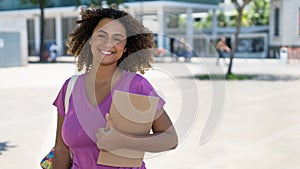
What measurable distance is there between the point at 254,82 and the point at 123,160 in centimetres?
1543

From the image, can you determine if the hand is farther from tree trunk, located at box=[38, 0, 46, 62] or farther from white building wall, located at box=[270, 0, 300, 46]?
white building wall, located at box=[270, 0, 300, 46]

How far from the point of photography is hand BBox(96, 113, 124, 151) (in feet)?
5.57

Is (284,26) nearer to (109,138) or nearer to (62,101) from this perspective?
(62,101)

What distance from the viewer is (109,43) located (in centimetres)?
192

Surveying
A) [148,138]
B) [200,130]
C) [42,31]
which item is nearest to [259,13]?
[42,31]

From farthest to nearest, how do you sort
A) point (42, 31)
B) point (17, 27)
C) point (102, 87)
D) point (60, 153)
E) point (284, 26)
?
point (284, 26), point (42, 31), point (17, 27), point (60, 153), point (102, 87)

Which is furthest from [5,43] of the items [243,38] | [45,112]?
[243,38]

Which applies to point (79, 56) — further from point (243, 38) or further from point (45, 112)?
point (243, 38)

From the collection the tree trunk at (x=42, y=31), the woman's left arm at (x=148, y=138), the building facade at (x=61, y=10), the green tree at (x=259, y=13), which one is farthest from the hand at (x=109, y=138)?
the green tree at (x=259, y=13)

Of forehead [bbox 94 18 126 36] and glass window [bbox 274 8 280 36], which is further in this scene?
glass window [bbox 274 8 280 36]

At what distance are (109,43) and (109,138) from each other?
422 millimetres

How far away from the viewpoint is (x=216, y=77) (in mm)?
1925

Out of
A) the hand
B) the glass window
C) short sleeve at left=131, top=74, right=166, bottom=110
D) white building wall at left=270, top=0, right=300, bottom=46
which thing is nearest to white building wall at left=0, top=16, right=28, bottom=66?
white building wall at left=270, top=0, right=300, bottom=46

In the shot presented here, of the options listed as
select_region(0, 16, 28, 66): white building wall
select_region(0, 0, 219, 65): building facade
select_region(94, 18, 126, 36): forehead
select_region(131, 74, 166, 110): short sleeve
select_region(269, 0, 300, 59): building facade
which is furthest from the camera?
select_region(0, 0, 219, 65): building facade
